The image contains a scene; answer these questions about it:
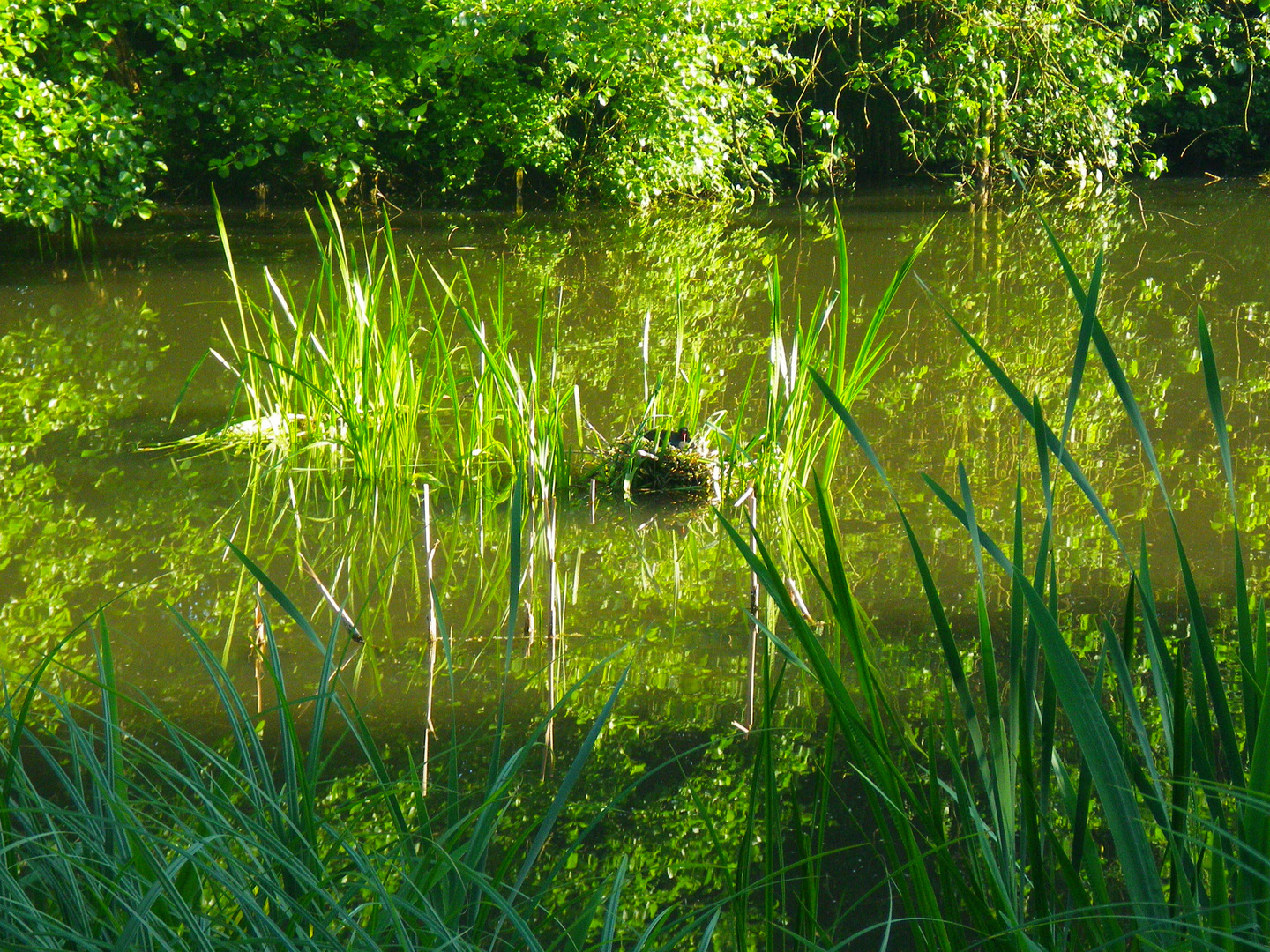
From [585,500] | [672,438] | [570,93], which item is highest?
[570,93]

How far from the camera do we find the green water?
2.12 m

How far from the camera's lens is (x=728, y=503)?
2.94m

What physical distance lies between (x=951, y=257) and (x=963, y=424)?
121 inches

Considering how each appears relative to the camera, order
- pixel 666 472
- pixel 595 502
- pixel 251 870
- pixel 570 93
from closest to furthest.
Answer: pixel 251 870
pixel 595 502
pixel 666 472
pixel 570 93

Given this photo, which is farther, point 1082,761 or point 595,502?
point 595,502

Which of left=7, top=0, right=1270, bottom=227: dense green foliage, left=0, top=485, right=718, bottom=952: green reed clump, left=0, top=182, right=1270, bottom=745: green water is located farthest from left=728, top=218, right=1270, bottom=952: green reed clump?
left=7, top=0, right=1270, bottom=227: dense green foliage

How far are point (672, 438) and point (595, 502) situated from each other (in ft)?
0.99

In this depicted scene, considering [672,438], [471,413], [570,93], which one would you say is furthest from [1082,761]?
[570,93]

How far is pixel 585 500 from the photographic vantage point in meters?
2.96

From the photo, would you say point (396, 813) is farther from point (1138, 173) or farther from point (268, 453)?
point (1138, 173)

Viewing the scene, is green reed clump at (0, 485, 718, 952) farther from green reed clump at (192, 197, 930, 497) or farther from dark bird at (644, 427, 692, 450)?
dark bird at (644, 427, 692, 450)

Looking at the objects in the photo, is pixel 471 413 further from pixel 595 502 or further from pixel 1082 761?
pixel 1082 761

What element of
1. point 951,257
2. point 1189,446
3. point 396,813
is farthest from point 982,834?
point 951,257

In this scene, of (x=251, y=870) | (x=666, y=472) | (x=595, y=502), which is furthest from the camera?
(x=666, y=472)
